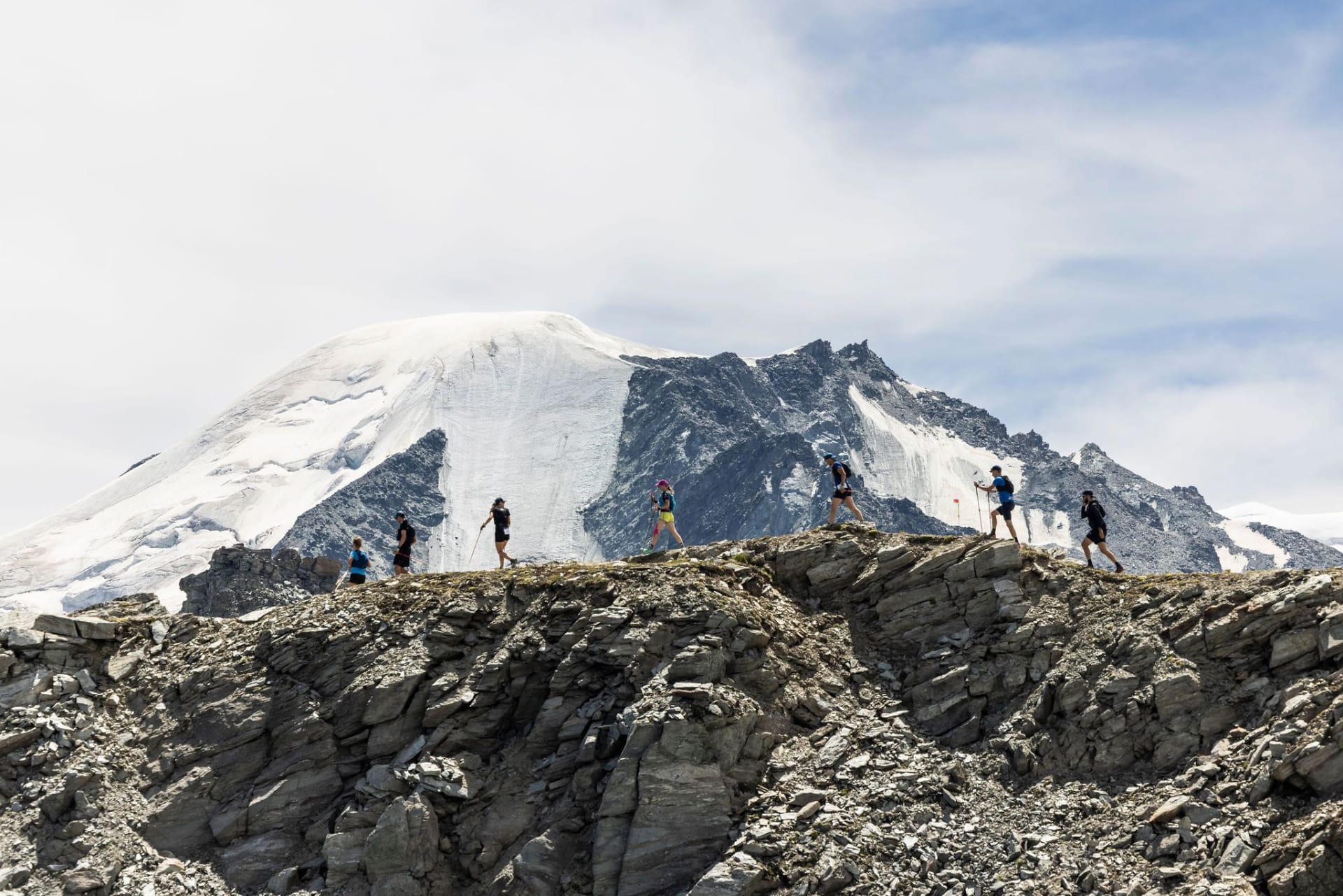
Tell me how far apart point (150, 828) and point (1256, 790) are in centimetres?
2795

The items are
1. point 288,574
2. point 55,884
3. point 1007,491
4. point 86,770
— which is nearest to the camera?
point 55,884

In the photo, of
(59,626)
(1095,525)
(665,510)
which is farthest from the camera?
(665,510)

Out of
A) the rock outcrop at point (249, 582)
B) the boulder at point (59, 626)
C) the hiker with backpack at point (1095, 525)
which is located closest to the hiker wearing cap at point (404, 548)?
the boulder at point (59, 626)

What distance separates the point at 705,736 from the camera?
106ft

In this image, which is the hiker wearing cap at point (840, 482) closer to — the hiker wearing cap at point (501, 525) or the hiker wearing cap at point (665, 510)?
the hiker wearing cap at point (665, 510)

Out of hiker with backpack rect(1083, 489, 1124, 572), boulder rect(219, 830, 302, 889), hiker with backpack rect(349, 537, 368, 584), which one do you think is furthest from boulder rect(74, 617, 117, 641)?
hiker with backpack rect(1083, 489, 1124, 572)

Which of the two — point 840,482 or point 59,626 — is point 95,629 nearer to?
point 59,626

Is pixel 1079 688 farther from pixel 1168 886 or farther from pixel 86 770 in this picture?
pixel 86 770

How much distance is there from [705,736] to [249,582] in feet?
284

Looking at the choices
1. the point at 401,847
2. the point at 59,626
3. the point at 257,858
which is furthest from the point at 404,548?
the point at 401,847

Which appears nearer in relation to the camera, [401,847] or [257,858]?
[401,847]

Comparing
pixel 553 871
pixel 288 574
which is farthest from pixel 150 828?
pixel 288 574

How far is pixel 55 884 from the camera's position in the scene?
31.8 meters

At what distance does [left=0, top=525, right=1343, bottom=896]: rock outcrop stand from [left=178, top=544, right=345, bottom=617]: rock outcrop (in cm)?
6247
